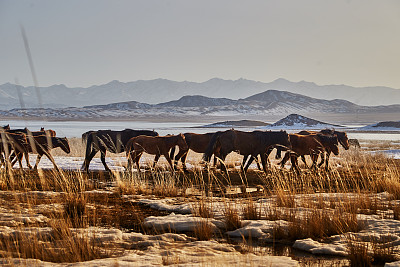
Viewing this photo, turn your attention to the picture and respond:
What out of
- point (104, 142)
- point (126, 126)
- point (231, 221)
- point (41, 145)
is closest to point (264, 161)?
point (104, 142)

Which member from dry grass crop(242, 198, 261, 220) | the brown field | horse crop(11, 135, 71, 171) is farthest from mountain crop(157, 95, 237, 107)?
dry grass crop(242, 198, 261, 220)

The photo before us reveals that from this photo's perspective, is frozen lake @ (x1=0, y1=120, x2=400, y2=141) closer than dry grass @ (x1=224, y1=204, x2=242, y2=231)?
No

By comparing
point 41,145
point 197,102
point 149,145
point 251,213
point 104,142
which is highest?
point 197,102

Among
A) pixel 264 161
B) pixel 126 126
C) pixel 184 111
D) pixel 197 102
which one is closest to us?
pixel 264 161

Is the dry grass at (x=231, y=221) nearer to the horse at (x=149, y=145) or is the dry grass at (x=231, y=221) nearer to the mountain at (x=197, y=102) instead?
the horse at (x=149, y=145)

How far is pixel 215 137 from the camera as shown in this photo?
12891mm

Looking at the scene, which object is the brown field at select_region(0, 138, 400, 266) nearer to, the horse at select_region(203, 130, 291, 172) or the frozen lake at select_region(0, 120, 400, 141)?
the horse at select_region(203, 130, 291, 172)

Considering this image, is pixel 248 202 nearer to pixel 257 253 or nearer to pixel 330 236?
pixel 330 236

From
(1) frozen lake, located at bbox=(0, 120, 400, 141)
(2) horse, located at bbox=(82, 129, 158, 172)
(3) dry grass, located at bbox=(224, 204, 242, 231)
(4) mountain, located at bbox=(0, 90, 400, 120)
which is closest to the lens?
(3) dry grass, located at bbox=(224, 204, 242, 231)

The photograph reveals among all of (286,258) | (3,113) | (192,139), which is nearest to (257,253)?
(286,258)

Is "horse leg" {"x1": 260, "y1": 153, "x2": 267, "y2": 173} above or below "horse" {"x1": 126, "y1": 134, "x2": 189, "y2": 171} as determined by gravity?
below

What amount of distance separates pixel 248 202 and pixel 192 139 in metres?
8.50

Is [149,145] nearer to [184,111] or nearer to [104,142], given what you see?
[104,142]

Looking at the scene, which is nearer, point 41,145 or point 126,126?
point 41,145
